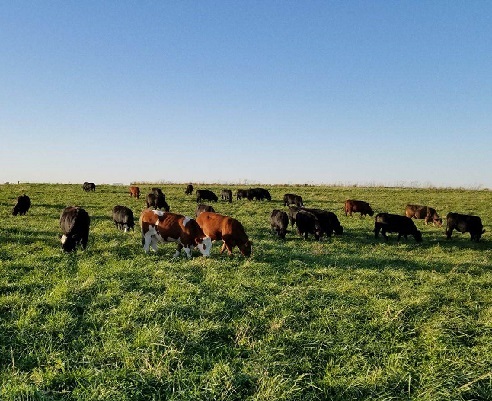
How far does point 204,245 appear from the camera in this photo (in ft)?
37.4

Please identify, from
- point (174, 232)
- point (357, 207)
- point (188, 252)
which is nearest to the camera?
point (188, 252)

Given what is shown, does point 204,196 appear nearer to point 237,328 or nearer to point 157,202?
point 157,202

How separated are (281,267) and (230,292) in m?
2.88

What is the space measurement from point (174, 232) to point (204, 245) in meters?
1.12

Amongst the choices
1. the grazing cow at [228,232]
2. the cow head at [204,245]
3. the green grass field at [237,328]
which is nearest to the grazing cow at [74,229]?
the green grass field at [237,328]

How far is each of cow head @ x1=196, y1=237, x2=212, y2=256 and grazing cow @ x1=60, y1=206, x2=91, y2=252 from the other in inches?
154

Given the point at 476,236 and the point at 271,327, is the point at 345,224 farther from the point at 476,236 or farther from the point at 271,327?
the point at 271,327

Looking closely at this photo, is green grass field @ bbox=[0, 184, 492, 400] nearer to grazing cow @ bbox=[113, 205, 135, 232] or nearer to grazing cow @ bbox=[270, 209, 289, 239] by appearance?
grazing cow @ bbox=[113, 205, 135, 232]

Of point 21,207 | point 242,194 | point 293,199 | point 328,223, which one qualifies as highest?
point 242,194

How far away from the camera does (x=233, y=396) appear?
439 cm

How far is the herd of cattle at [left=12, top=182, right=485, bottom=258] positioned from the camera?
38.4ft

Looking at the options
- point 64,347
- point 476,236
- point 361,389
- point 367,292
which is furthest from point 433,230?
point 64,347

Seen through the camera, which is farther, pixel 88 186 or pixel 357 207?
pixel 88 186

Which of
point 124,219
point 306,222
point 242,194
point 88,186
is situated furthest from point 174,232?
point 88,186
